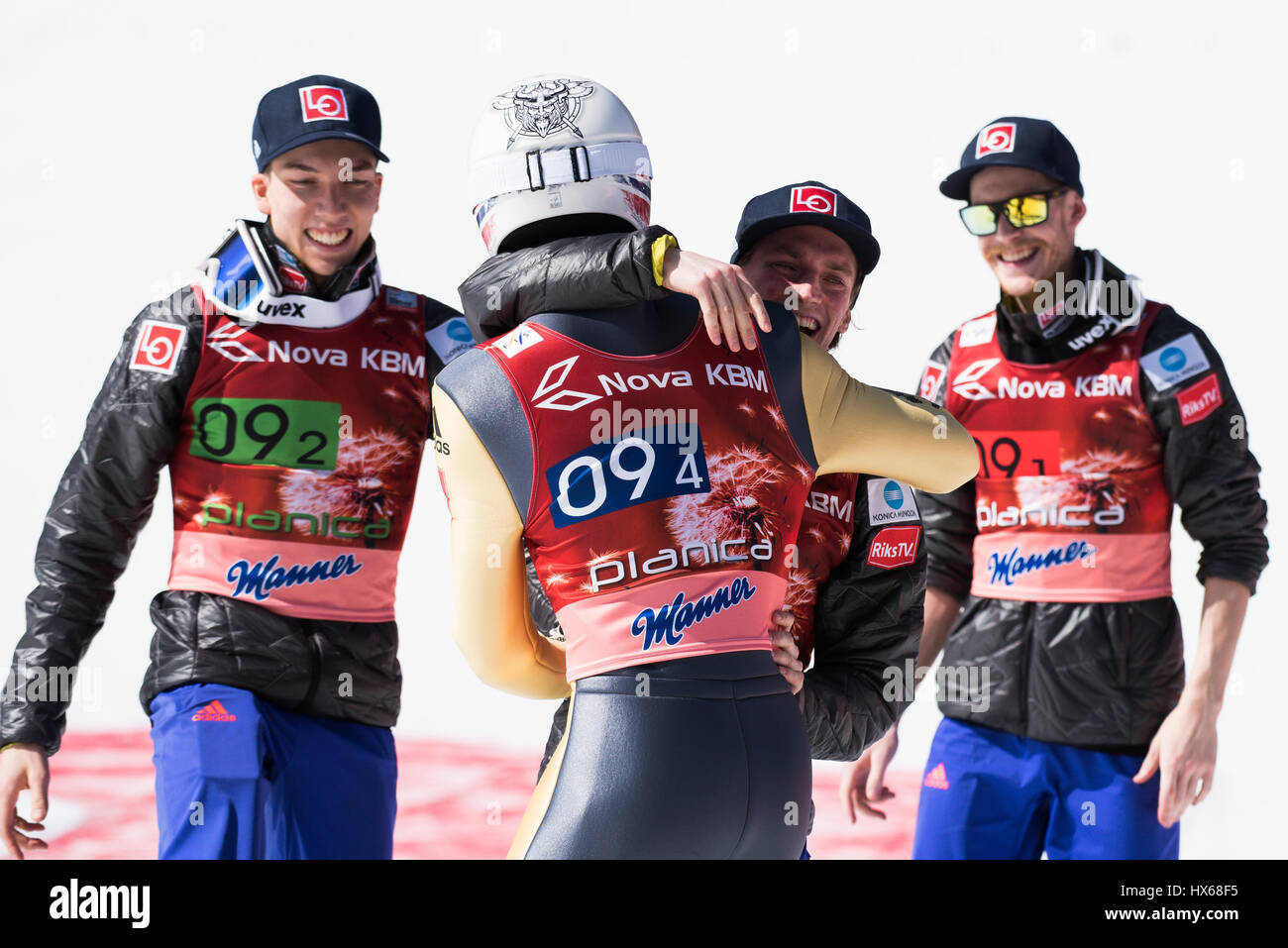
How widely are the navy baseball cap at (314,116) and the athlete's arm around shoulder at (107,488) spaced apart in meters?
0.47

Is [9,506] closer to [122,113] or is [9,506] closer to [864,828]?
[122,113]

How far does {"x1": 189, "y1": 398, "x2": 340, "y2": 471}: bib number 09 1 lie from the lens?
3.48m

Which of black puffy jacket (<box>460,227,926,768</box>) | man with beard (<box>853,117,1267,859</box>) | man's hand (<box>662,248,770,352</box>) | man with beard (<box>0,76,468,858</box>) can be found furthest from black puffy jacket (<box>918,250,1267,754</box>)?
man's hand (<box>662,248,770,352</box>)

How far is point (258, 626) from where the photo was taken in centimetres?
342

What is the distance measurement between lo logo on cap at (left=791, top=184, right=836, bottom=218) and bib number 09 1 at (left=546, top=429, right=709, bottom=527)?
29.7 inches

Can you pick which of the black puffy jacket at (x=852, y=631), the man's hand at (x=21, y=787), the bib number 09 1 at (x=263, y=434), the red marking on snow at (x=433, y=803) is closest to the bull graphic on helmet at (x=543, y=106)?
the black puffy jacket at (x=852, y=631)

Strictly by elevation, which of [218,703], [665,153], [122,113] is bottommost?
[218,703]

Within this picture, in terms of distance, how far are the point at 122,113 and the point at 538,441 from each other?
408 inches

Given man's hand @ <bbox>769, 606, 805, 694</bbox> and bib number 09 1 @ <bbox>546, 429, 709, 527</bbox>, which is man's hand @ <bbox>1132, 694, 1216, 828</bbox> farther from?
bib number 09 1 @ <bbox>546, 429, 709, 527</bbox>

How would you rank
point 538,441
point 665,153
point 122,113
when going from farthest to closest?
1. point 122,113
2. point 665,153
3. point 538,441

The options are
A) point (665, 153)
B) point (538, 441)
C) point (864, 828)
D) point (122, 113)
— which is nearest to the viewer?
point (538, 441)

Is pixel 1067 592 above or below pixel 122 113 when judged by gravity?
below

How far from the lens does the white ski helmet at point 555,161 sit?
95.7 inches

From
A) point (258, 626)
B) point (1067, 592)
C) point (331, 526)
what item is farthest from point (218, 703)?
point (1067, 592)
